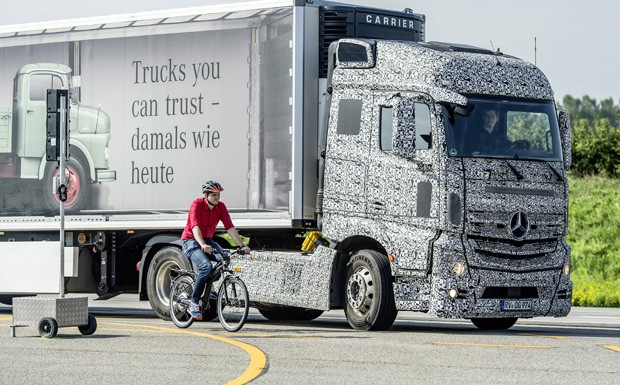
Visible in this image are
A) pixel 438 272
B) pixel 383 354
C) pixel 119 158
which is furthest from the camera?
pixel 119 158

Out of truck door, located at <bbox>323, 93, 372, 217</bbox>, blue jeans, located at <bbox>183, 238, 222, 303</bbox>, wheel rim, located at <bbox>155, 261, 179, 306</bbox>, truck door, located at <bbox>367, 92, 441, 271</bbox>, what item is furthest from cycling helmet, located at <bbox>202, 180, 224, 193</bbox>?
wheel rim, located at <bbox>155, 261, 179, 306</bbox>

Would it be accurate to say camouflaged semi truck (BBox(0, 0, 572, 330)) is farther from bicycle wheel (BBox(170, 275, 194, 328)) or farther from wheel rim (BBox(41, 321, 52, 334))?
wheel rim (BBox(41, 321, 52, 334))

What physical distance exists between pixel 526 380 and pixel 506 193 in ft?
16.4

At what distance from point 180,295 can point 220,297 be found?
3.21 feet

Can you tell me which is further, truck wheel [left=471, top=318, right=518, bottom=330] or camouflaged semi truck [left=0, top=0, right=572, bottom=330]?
truck wheel [left=471, top=318, right=518, bottom=330]

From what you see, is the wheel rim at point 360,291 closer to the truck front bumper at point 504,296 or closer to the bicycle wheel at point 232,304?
the truck front bumper at point 504,296

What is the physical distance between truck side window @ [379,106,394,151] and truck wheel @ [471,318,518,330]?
9.49 ft

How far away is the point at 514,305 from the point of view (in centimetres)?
1614

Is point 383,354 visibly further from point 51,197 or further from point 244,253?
point 51,197

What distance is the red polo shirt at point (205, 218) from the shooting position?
1705 centimetres

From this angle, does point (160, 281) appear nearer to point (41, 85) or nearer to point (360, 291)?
point (41, 85)

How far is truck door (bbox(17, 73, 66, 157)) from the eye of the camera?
20.0 meters

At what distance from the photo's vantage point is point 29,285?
19828 mm

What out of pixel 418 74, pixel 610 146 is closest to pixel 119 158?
pixel 418 74
